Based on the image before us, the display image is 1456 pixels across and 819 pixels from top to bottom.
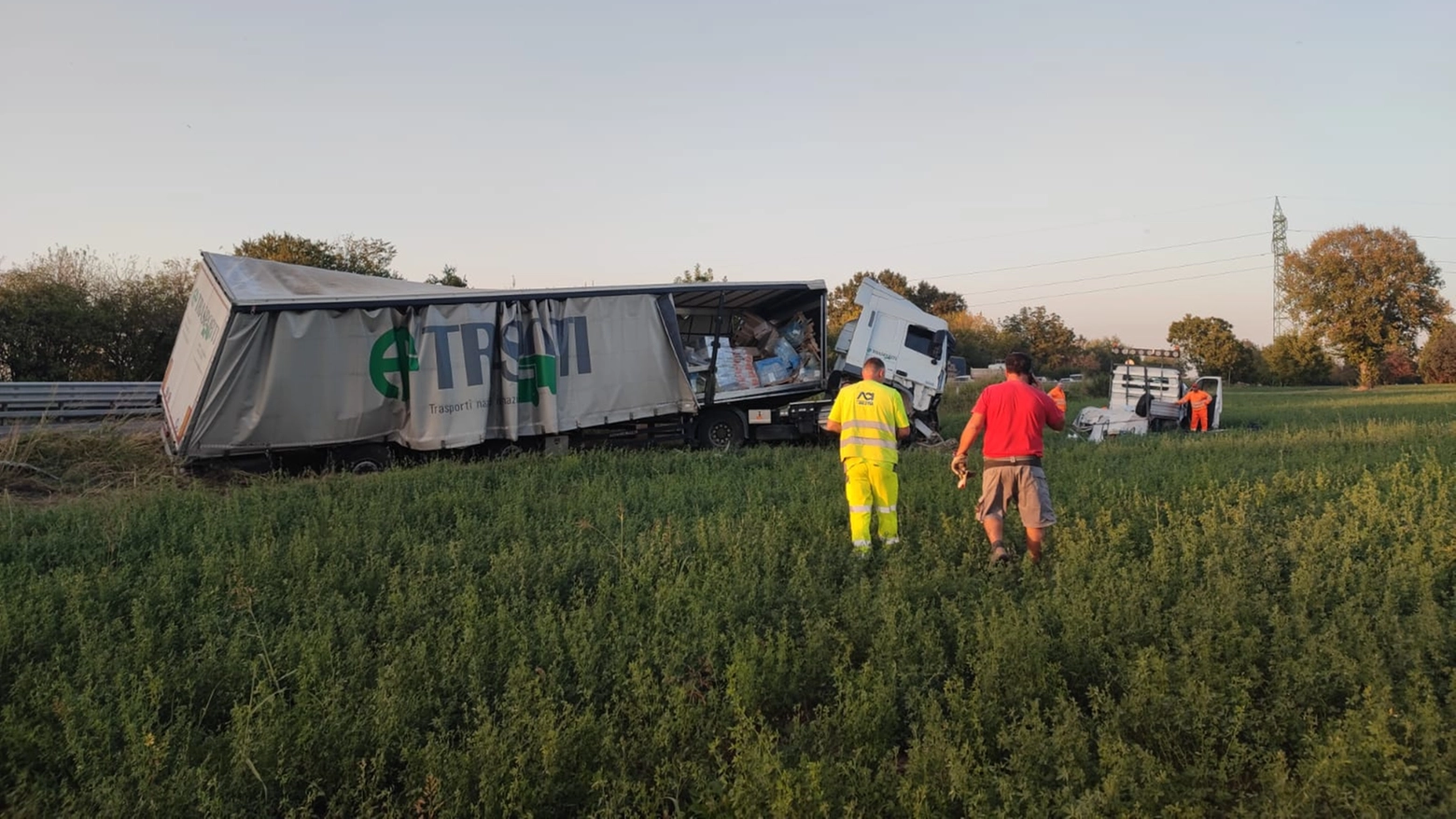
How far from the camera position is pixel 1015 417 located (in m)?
6.00

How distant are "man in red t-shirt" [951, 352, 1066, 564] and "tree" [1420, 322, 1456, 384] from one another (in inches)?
2693

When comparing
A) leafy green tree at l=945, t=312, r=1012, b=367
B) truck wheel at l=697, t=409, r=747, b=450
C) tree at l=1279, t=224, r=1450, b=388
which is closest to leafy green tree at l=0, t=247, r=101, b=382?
truck wheel at l=697, t=409, r=747, b=450

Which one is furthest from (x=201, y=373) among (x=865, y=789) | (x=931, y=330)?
(x=931, y=330)

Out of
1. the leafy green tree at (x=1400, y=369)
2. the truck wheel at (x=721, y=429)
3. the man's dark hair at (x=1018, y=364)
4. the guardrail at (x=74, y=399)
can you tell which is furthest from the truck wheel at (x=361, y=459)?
the leafy green tree at (x=1400, y=369)

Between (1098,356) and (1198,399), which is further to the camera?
(1098,356)

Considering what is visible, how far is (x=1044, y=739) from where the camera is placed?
3191 millimetres

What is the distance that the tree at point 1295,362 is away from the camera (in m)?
60.7

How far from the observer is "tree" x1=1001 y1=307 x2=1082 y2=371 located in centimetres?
6259

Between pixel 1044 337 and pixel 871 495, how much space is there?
6263 cm

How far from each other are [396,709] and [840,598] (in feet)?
8.04

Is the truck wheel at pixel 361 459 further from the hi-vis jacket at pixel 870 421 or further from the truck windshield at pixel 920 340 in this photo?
the truck windshield at pixel 920 340

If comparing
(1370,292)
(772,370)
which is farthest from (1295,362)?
(772,370)

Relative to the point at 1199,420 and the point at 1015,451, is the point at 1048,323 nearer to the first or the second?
the point at 1199,420

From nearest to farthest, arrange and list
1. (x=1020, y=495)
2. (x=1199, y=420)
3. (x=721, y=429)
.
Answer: (x=1020, y=495)
(x=721, y=429)
(x=1199, y=420)
